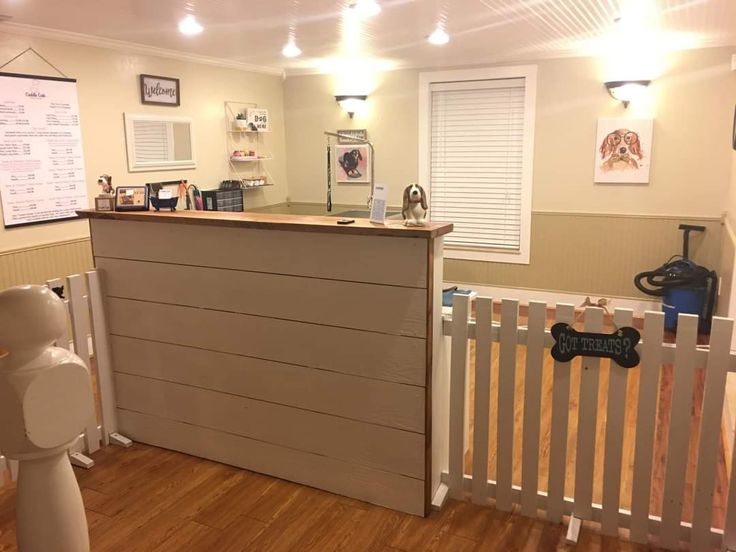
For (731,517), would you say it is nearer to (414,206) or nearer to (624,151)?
(414,206)

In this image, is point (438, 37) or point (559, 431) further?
point (438, 37)

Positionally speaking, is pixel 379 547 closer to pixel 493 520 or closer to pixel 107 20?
pixel 493 520

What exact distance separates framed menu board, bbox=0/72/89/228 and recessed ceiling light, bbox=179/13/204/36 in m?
0.90

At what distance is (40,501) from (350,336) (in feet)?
6.04

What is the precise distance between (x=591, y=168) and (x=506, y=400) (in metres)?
3.71

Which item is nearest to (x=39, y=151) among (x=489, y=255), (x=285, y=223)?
(x=285, y=223)

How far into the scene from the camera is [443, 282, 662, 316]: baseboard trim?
5.52 metres

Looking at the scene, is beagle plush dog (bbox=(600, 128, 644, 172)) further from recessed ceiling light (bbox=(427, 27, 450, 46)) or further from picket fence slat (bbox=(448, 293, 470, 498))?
picket fence slat (bbox=(448, 293, 470, 498))

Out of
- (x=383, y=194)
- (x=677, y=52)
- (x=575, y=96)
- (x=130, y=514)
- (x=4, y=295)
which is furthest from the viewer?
(x=575, y=96)

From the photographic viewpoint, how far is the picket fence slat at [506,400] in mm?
2369

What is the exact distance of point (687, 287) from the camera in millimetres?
4961

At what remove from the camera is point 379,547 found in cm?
229

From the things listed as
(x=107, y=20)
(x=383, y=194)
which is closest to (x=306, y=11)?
(x=107, y=20)

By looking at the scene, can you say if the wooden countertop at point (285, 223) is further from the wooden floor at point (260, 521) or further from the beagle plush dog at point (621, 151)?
the beagle plush dog at point (621, 151)
